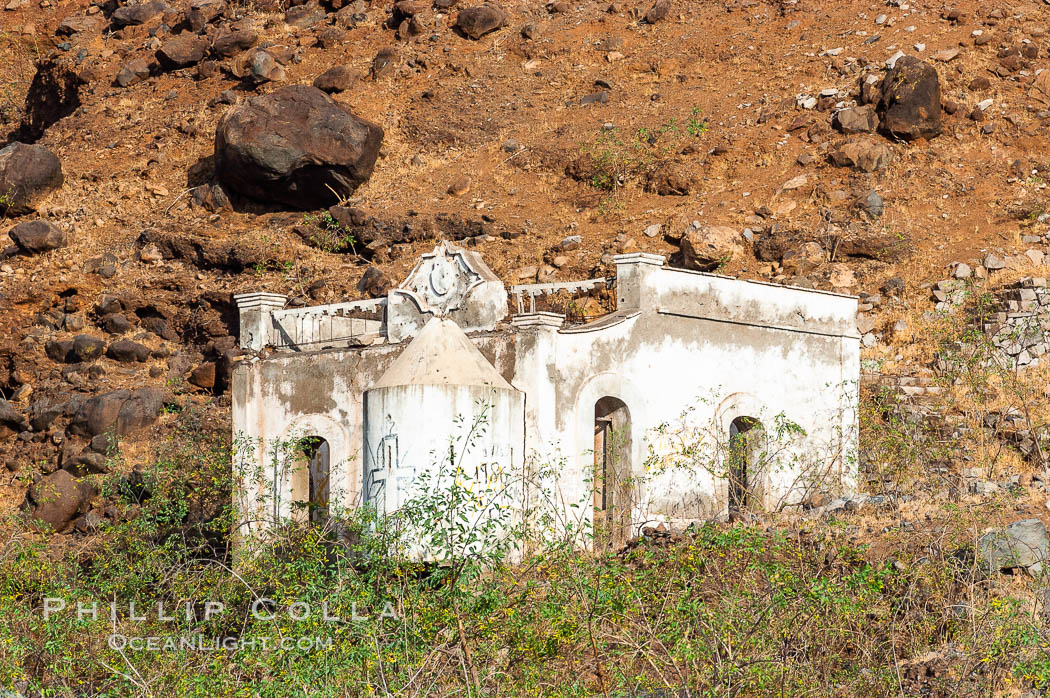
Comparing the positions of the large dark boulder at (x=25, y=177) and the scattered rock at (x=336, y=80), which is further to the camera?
the scattered rock at (x=336, y=80)

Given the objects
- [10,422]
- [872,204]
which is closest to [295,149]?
[10,422]

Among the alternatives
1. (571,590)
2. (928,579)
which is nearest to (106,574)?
(571,590)

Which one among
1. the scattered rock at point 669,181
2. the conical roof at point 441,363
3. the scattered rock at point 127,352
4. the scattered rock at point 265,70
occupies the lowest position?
the conical roof at point 441,363

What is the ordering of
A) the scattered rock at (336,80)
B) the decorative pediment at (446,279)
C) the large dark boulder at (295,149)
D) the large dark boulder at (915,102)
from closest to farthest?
the decorative pediment at (446,279) < the large dark boulder at (915,102) < the large dark boulder at (295,149) < the scattered rock at (336,80)

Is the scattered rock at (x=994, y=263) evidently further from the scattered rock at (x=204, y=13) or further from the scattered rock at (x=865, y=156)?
the scattered rock at (x=204, y=13)

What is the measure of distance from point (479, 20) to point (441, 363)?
25.2m

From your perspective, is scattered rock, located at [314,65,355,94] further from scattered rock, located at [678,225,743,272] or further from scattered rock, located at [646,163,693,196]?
scattered rock, located at [678,225,743,272]

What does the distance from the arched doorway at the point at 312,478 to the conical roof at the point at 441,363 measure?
8.02 ft

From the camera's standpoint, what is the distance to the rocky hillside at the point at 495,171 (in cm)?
2986

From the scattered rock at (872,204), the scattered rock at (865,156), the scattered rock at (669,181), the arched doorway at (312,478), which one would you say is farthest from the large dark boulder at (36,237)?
the scattered rock at (872,204)

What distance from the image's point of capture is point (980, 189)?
3150cm

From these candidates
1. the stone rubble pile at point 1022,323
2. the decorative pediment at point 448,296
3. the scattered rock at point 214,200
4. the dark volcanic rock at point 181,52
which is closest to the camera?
the decorative pediment at point 448,296

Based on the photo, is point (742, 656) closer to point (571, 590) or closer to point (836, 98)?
point (571, 590)

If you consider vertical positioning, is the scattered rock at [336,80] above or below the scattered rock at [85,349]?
above
